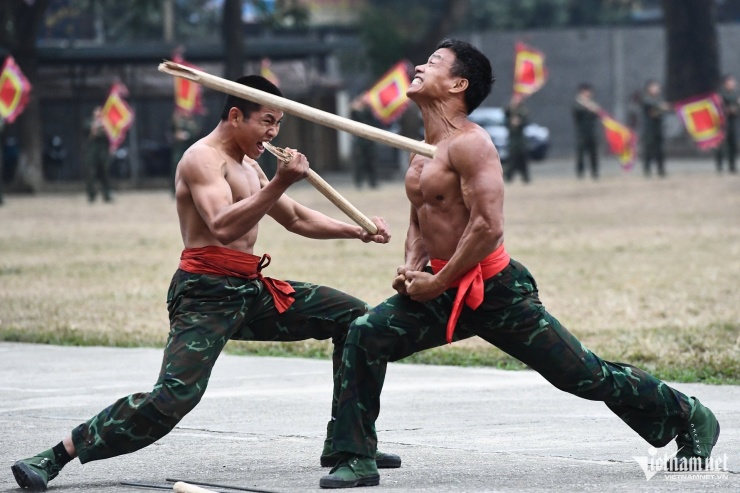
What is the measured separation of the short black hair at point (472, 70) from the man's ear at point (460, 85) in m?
0.01

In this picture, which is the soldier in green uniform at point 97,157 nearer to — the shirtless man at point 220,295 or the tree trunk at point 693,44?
the tree trunk at point 693,44

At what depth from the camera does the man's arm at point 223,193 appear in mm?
5930

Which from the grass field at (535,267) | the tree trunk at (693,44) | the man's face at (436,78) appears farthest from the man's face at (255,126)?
the tree trunk at (693,44)

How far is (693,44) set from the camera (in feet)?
136

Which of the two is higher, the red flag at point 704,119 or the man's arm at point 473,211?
the man's arm at point 473,211

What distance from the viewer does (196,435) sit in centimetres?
740

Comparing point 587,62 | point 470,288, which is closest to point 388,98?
point 587,62

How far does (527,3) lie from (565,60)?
385 cm

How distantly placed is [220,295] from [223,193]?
413 mm

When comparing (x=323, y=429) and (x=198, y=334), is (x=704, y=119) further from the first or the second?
(x=198, y=334)

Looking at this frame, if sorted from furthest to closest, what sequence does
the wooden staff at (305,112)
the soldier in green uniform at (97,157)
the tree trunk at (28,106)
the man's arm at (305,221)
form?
the tree trunk at (28,106), the soldier in green uniform at (97,157), the man's arm at (305,221), the wooden staff at (305,112)

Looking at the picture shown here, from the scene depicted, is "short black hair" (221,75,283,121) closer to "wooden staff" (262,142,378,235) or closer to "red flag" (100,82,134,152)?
"wooden staff" (262,142,378,235)

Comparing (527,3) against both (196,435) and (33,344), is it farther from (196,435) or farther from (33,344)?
(196,435)

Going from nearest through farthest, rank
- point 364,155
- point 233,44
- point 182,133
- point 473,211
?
1. point 473,211
2. point 182,133
3. point 364,155
4. point 233,44
